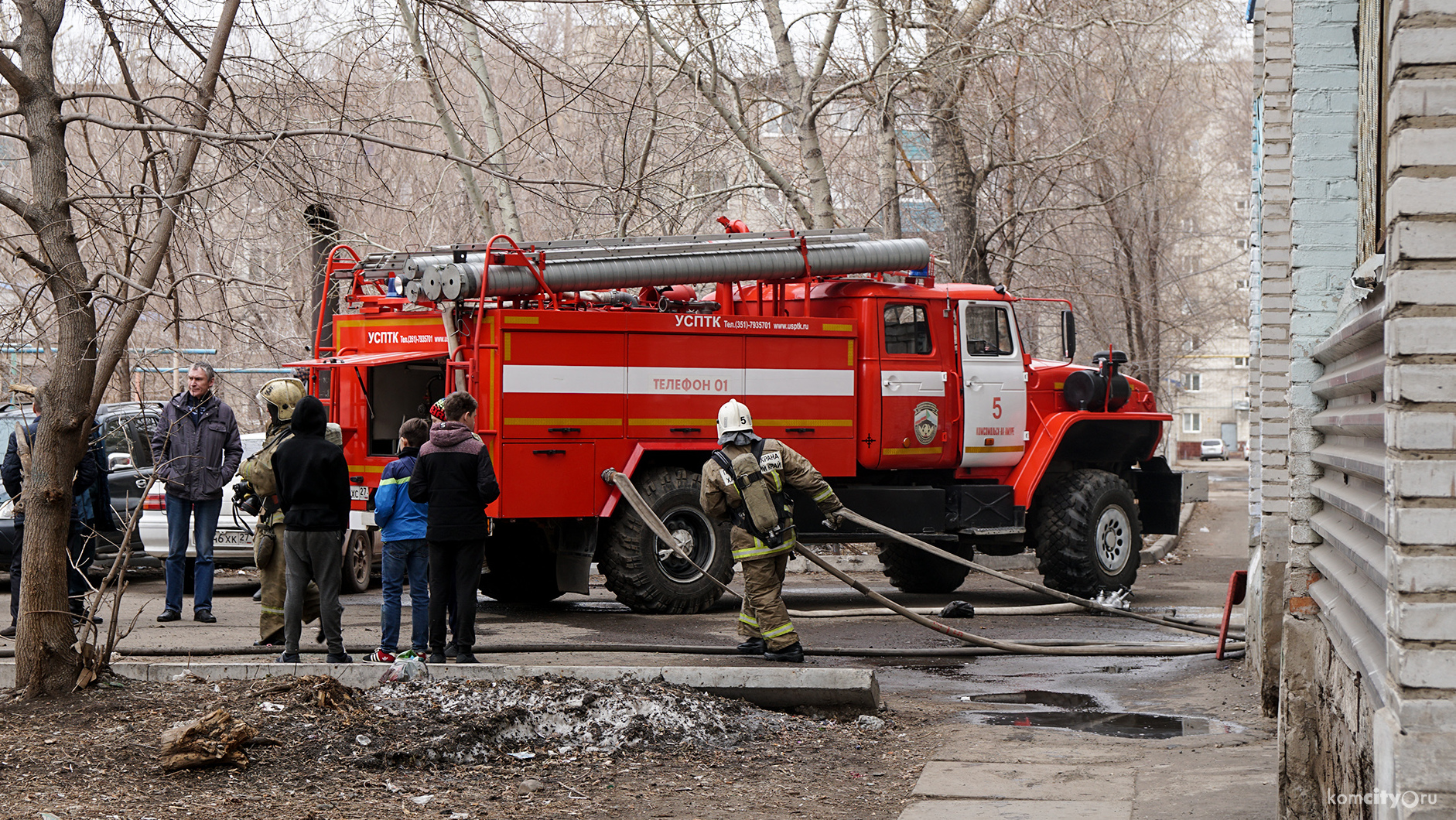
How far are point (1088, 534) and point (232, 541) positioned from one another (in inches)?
304

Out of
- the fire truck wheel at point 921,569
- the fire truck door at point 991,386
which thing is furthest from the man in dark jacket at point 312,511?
the fire truck wheel at point 921,569

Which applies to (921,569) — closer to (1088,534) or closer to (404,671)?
(1088,534)

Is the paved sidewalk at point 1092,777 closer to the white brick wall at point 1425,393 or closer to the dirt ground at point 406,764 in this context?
the dirt ground at point 406,764

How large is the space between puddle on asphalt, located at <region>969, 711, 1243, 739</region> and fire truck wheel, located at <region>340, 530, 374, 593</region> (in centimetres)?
674

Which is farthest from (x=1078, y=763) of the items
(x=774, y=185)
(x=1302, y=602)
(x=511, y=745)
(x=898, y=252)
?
(x=774, y=185)

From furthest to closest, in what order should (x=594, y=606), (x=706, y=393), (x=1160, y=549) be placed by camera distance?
(x=1160, y=549)
(x=594, y=606)
(x=706, y=393)

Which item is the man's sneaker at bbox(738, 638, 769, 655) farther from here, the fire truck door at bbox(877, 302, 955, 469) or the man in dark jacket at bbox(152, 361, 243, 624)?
the man in dark jacket at bbox(152, 361, 243, 624)

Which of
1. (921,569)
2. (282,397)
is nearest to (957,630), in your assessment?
(921,569)

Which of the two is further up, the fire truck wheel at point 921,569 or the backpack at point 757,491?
the backpack at point 757,491

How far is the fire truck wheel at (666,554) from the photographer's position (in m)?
11.1

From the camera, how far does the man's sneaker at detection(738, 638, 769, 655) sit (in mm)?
8998

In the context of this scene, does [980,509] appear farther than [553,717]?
Yes

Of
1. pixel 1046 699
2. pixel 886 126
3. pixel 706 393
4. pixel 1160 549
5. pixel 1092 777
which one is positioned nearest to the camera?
pixel 1092 777

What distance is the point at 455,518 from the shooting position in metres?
8.05
